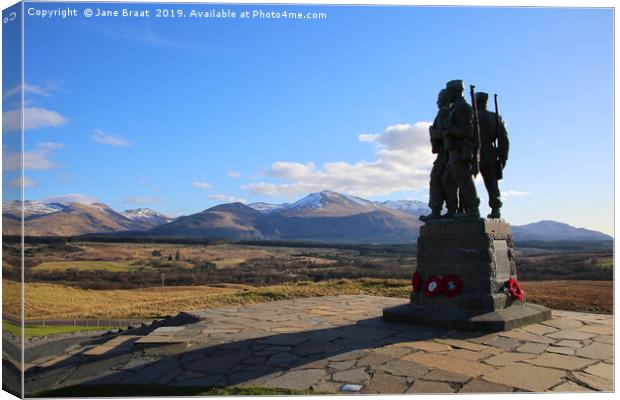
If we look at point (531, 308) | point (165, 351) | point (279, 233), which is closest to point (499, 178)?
point (531, 308)

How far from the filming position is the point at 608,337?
23.6 feet

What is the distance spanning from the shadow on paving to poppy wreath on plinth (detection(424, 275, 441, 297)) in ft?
2.47

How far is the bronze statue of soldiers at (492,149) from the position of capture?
930 centimetres

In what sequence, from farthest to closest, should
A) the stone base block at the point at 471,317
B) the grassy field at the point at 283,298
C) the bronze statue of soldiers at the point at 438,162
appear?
the grassy field at the point at 283,298 < the bronze statue of soldiers at the point at 438,162 < the stone base block at the point at 471,317

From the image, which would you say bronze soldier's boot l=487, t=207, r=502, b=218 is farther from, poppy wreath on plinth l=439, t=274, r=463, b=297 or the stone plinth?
poppy wreath on plinth l=439, t=274, r=463, b=297

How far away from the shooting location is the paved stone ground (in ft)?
17.0

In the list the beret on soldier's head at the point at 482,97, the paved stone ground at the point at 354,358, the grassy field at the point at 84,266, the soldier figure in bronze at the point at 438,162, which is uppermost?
the beret on soldier's head at the point at 482,97

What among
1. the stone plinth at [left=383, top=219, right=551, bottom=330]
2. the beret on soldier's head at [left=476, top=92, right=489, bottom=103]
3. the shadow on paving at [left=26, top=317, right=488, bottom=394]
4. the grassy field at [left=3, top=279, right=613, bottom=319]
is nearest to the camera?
the shadow on paving at [left=26, top=317, right=488, bottom=394]

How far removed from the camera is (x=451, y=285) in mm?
8156

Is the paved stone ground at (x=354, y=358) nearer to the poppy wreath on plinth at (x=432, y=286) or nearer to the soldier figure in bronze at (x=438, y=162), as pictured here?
the poppy wreath on plinth at (x=432, y=286)

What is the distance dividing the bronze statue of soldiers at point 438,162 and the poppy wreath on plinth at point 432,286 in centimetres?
122

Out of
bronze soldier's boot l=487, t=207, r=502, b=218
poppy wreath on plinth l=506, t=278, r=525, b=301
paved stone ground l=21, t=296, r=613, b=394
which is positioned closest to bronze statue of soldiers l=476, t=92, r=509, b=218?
bronze soldier's boot l=487, t=207, r=502, b=218

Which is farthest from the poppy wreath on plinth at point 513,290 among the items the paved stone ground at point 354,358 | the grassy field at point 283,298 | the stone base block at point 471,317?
the grassy field at point 283,298

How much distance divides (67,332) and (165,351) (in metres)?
7.56
